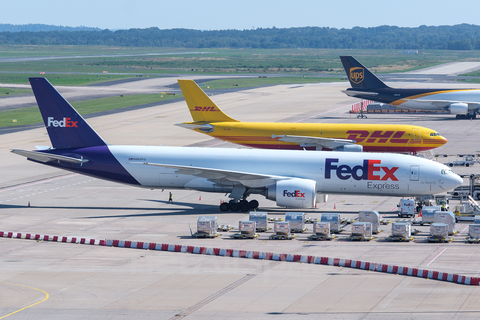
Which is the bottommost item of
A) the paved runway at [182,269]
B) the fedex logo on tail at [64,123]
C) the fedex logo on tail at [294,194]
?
the paved runway at [182,269]

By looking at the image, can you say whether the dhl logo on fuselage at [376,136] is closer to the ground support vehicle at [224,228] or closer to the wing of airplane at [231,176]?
the wing of airplane at [231,176]

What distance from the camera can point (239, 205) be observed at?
42625 millimetres

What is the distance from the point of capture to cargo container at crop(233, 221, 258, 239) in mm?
34938

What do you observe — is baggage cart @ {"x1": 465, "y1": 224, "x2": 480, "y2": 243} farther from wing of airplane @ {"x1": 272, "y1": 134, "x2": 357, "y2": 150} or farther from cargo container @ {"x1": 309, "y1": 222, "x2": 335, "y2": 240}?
wing of airplane @ {"x1": 272, "y1": 134, "x2": 357, "y2": 150}

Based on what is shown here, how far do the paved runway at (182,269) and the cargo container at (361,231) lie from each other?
744 mm

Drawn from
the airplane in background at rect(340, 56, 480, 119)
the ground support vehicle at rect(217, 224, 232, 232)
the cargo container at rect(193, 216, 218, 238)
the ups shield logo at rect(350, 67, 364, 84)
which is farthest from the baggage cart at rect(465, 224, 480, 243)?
the ups shield logo at rect(350, 67, 364, 84)

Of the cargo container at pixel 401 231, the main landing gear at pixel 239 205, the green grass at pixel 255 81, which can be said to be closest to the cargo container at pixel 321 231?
the cargo container at pixel 401 231

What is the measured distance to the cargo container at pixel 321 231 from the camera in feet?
113

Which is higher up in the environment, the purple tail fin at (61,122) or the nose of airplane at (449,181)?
the purple tail fin at (61,122)

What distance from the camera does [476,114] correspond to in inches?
3925

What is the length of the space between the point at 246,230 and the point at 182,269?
6.61m

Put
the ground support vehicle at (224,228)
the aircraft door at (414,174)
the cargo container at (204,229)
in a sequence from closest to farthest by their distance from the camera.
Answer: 1. the cargo container at (204,229)
2. the ground support vehicle at (224,228)
3. the aircraft door at (414,174)

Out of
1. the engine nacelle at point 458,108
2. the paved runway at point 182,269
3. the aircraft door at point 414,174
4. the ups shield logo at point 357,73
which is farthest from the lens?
the engine nacelle at point 458,108

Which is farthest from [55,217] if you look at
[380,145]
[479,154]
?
[479,154]
